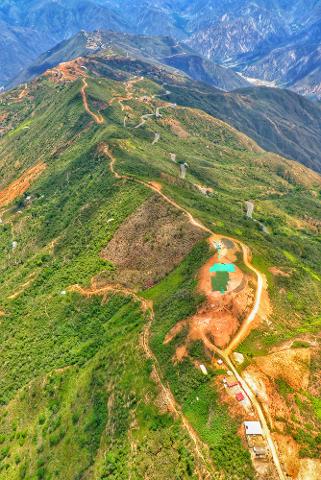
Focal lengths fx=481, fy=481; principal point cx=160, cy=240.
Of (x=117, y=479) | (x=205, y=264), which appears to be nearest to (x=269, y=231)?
(x=205, y=264)

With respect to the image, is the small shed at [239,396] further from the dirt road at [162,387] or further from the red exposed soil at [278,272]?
the red exposed soil at [278,272]

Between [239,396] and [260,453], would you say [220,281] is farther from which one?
[260,453]

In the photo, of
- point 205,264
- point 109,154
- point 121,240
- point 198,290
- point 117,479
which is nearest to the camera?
point 117,479

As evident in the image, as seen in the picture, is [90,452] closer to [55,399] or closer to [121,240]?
[55,399]

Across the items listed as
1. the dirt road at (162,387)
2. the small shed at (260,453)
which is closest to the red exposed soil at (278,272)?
the dirt road at (162,387)

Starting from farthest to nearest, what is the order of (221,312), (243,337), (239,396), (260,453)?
(221,312)
(243,337)
(239,396)
(260,453)

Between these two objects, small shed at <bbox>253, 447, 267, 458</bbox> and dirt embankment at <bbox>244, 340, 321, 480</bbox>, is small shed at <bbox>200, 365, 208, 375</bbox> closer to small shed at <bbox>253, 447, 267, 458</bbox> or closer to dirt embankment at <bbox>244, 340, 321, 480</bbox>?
dirt embankment at <bbox>244, 340, 321, 480</bbox>

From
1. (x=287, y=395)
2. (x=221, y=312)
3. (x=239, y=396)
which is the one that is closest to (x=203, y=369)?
(x=239, y=396)
